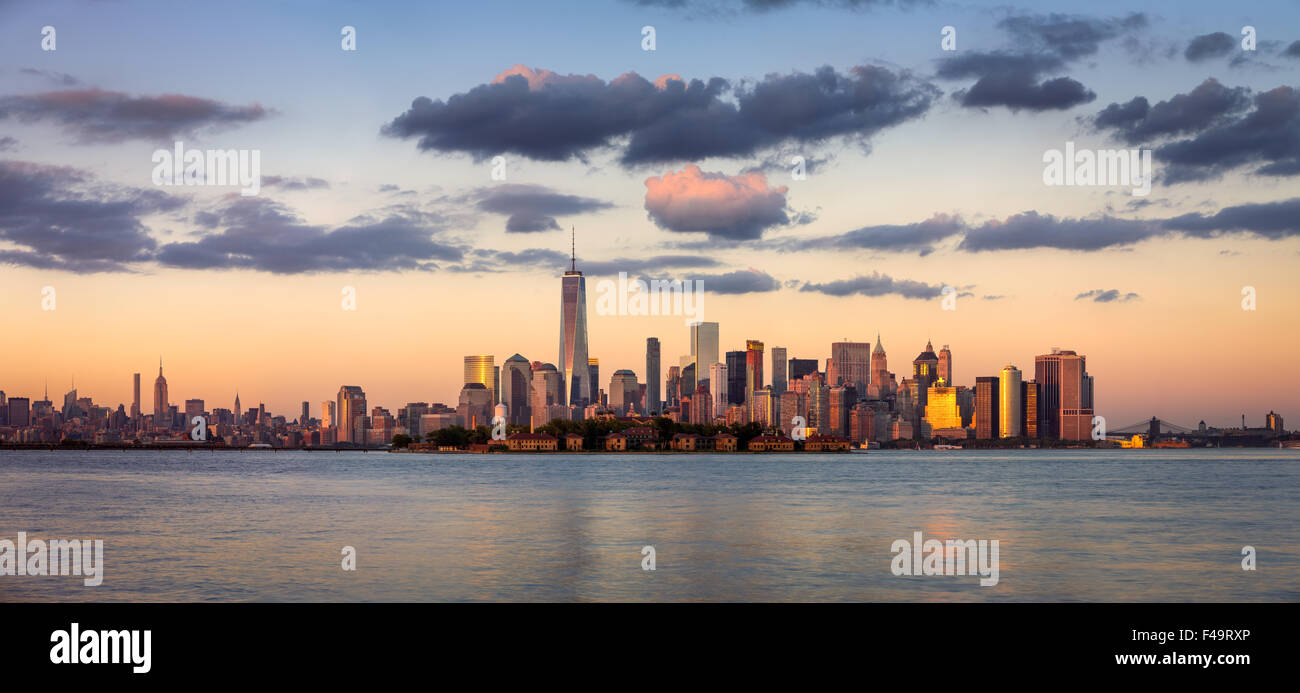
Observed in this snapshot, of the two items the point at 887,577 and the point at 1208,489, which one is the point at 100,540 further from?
the point at 1208,489

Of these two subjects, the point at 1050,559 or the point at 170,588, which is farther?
the point at 1050,559

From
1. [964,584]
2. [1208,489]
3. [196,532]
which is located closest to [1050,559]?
[964,584]

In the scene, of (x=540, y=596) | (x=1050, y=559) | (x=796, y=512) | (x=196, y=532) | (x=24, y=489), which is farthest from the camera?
(x=24, y=489)
